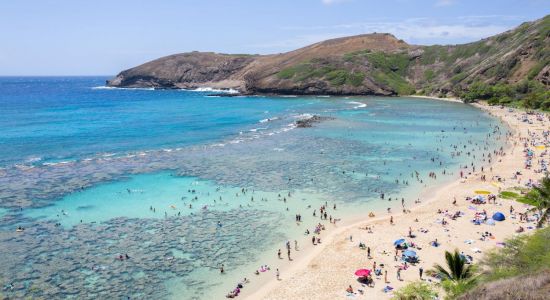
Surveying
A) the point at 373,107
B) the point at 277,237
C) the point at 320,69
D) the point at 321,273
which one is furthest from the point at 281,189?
the point at 320,69

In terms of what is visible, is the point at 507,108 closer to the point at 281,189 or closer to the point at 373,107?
the point at 373,107

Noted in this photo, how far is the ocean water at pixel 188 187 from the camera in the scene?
31.4 m

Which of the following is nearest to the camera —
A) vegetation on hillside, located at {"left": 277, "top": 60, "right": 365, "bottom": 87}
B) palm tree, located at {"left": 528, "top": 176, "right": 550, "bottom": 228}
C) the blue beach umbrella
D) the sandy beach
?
the sandy beach

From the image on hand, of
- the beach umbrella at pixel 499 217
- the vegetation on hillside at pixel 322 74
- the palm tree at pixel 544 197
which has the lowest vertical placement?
the beach umbrella at pixel 499 217

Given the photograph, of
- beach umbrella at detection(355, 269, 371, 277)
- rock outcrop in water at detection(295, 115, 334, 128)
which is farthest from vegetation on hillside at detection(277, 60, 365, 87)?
beach umbrella at detection(355, 269, 371, 277)

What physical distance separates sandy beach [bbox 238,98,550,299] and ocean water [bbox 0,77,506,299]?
2.37 m

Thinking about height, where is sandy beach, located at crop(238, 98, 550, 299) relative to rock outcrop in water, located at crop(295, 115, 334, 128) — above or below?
below

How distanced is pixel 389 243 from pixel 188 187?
83.8ft

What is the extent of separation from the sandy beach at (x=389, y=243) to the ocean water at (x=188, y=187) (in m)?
2.37

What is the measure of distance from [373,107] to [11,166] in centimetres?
9879

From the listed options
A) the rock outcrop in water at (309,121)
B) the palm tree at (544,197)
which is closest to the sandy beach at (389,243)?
the palm tree at (544,197)

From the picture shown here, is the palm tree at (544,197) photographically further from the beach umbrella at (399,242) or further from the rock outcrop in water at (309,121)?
the rock outcrop in water at (309,121)

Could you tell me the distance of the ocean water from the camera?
31375mm

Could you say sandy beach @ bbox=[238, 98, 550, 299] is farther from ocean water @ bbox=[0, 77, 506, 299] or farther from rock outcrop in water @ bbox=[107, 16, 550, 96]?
rock outcrop in water @ bbox=[107, 16, 550, 96]
